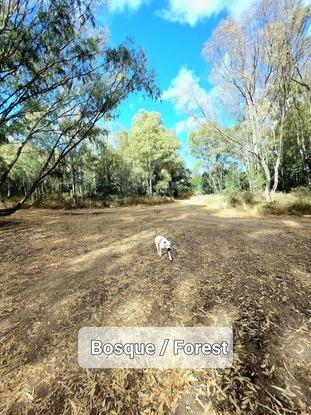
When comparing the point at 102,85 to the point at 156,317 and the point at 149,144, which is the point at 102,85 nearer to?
the point at 156,317

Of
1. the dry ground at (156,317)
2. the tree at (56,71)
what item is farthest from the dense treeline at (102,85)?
the dry ground at (156,317)

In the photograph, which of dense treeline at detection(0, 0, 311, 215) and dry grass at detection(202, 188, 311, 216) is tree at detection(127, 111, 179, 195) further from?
dry grass at detection(202, 188, 311, 216)

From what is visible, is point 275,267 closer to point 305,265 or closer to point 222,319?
point 305,265

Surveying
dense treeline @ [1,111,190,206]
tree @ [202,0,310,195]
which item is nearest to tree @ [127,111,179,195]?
dense treeline @ [1,111,190,206]

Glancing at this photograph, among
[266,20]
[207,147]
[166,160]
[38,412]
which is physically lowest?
[38,412]

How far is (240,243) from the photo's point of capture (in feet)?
16.7

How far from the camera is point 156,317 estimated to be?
253 cm

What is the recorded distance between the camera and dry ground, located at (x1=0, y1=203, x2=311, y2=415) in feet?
5.47

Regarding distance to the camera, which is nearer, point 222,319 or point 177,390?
point 177,390

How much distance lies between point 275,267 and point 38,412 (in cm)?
333

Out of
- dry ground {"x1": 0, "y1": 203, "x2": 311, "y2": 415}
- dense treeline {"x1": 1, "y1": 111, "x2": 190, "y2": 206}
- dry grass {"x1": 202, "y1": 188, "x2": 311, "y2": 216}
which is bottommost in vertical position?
dry ground {"x1": 0, "y1": 203, "x2": 311, "y2": 415}

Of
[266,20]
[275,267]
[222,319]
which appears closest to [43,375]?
[222,319]

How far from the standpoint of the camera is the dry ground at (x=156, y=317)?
5.47ft


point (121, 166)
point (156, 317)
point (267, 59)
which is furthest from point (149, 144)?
point (156, 317)
